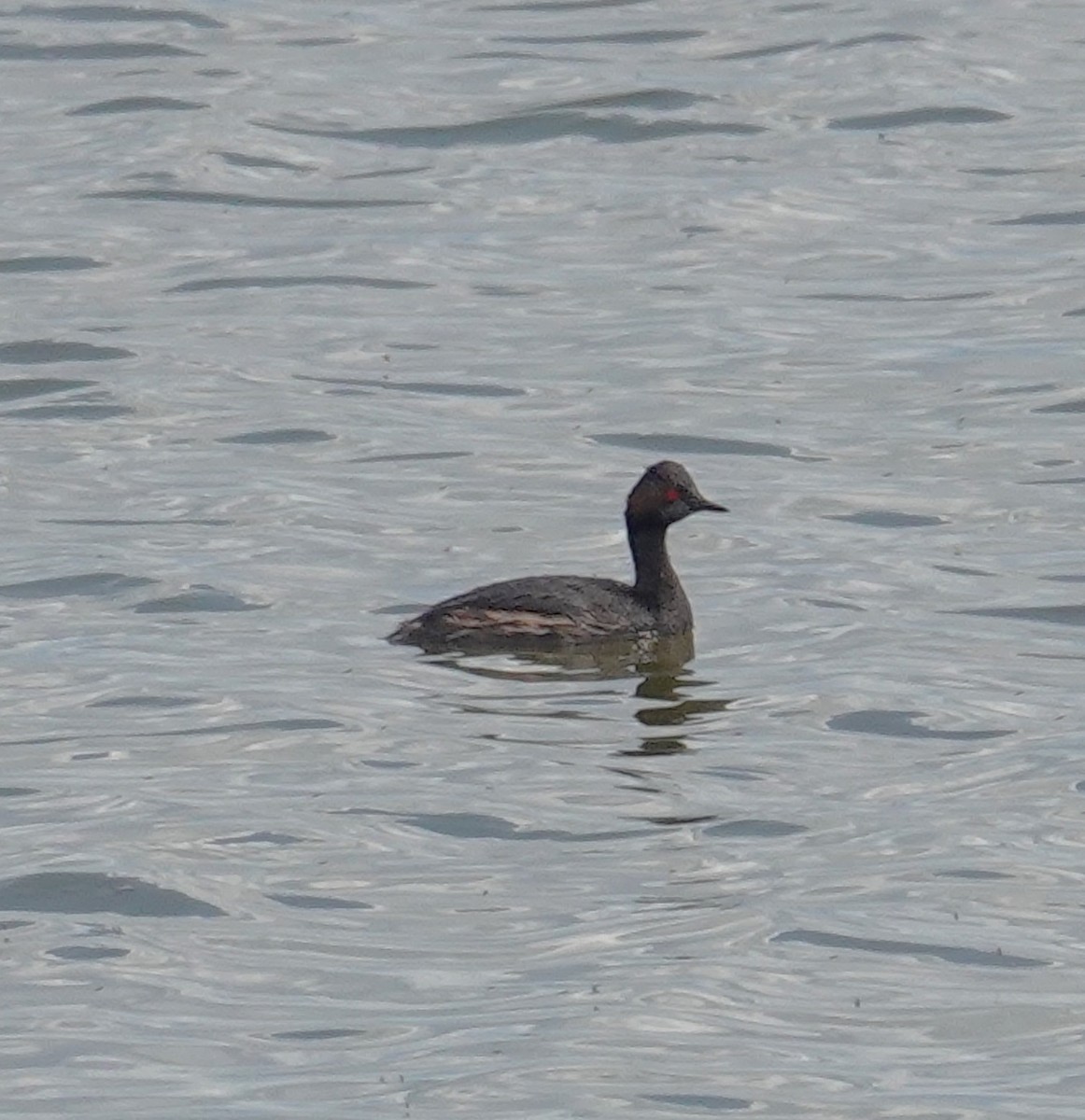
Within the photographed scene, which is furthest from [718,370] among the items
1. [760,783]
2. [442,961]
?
[442,961]

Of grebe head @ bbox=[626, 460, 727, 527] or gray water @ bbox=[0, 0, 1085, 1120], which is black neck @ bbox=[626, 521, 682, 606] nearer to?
grebe head @ bbox=[626, 460, 727, 527]

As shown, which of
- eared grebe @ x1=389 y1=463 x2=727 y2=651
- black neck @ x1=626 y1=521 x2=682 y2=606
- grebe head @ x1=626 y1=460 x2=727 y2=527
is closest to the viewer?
eared grebe @ x1=389 y1=463 x2=727 y2=651

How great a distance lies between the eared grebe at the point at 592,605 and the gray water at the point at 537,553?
0.17 m

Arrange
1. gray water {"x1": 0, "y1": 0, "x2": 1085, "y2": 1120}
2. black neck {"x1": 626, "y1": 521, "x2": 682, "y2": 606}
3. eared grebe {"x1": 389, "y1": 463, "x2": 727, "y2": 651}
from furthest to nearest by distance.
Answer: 1. black neck {"x1": 626, "y1": 521, "x2": 682, "y2": 606}
2. eared grebe {"x1": 389, "y1": 463, "x2": 727, "y2": 651}
3. gray water {"x1": 0, "y1": 0, "x2": 1085, "y2": 1120}

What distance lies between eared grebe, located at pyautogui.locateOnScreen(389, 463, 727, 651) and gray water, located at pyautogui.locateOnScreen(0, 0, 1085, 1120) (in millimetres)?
167

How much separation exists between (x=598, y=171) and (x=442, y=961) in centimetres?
1513

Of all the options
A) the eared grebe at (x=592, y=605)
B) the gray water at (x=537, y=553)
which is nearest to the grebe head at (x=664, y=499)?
the eared grebe at (x=592, y=605)

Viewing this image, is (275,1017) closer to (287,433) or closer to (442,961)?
(442,961)

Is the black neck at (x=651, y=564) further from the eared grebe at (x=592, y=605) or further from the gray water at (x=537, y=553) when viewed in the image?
the gray water at (x=537, y=553)

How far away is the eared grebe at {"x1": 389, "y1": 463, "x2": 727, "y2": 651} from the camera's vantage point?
1406cm

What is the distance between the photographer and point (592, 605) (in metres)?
14.6

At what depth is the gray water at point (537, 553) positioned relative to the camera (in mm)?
10023

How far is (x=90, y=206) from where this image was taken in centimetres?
2408

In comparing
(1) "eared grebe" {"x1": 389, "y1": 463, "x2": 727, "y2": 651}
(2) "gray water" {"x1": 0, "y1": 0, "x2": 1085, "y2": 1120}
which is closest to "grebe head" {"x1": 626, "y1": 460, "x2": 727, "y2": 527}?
(1) "eared grebe" {"x1": 389, "y1": 463, "x2": 727, "y2": 651}
